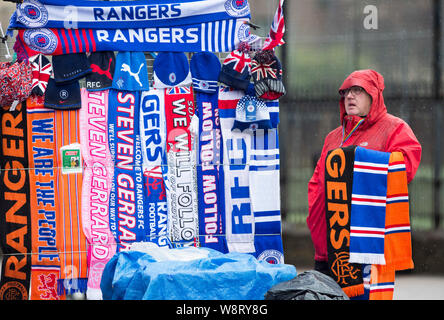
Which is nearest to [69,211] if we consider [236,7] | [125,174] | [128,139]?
[125,174]

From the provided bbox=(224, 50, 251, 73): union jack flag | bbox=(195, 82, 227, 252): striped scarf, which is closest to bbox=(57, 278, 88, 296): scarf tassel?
bbox=(195, 82, 227, 252): striped scarf

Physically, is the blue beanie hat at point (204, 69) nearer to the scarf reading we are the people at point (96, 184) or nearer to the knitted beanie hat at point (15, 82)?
the scarf reading we are the people at point (96, 184)

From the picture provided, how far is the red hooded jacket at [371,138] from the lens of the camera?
4.23 m

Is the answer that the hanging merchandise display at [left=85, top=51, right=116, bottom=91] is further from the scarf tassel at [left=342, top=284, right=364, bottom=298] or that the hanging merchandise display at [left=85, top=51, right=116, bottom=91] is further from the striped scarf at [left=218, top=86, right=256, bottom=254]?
the scarf tassel at [left=342, top=284, right=364, bottom=298]

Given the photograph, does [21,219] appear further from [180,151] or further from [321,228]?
[321,228]

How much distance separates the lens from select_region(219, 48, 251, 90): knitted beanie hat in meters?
4.92

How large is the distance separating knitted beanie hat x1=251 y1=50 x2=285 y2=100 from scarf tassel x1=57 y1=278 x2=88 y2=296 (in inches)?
75.9

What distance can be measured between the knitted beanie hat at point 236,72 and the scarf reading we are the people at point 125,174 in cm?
72

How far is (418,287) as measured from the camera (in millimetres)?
6418

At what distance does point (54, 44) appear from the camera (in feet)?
16.0
